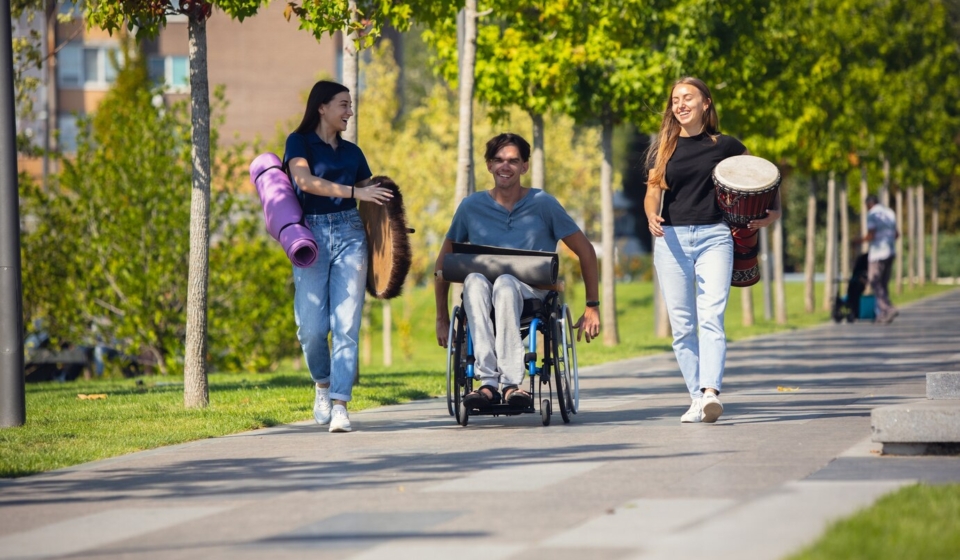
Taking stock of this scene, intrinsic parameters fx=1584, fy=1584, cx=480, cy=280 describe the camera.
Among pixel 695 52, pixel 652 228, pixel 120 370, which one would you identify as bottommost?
pixel 120 370

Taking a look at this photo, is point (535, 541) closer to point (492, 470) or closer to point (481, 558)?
point (481, 558)

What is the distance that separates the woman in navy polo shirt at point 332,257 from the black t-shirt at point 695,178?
1851mm

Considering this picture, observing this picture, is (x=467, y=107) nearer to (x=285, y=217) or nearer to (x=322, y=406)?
(x=322, y=406)

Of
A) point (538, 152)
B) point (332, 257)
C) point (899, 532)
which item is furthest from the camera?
point (538, 152)

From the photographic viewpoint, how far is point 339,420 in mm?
9438

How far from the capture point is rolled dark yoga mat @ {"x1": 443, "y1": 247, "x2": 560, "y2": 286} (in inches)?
368

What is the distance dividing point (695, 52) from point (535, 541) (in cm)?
1592

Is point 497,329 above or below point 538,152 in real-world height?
below

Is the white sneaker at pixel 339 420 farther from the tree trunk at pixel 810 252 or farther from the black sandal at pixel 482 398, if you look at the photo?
the tree trunk at pixel 810 252

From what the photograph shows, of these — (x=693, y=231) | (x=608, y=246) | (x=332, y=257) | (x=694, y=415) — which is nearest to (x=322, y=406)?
(x=332, y=257)

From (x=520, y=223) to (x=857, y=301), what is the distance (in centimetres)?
1904

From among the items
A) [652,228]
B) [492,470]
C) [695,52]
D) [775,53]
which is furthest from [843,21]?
→ [492,470]

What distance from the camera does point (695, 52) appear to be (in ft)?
67.4

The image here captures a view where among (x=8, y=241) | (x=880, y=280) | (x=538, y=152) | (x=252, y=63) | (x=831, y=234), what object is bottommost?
(x=880, y=280)
